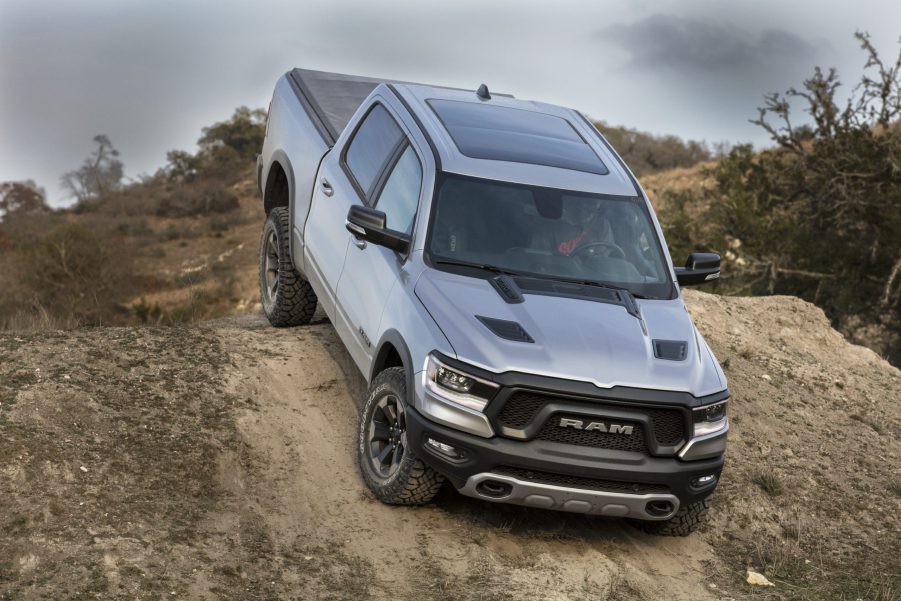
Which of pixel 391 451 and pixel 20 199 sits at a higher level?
pixel 391 451

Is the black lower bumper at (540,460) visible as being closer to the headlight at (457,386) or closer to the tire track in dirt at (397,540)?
the headlight at (457,386)

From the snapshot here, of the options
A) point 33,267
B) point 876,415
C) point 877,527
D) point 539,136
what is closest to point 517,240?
point 539,136

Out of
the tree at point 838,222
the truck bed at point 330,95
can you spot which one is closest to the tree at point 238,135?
the tree at point 838,222

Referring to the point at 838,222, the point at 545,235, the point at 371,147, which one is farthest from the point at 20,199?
the point at 545,235

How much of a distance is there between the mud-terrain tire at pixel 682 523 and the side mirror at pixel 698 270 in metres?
1.37

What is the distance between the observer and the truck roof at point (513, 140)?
22.3 feet

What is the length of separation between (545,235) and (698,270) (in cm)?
103

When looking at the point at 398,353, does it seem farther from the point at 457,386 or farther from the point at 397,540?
the point at 397,540

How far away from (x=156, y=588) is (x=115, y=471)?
134 cm

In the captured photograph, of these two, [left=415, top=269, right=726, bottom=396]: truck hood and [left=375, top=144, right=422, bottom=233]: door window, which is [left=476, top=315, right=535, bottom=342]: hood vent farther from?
[left=375, top=144, right=422, bottom=233]: door window

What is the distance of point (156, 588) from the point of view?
202 inches

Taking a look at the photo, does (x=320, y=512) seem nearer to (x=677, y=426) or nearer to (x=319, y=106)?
(x=677, y=426)

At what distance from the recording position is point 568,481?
5629mm

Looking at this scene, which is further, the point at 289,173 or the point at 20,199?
the point at 20,199
